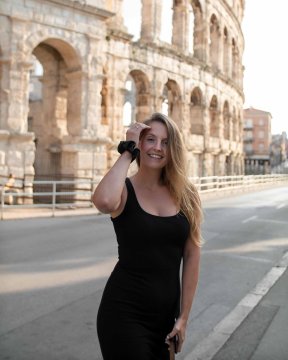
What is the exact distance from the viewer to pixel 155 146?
8.39ft

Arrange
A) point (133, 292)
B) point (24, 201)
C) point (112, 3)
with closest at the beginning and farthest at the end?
point (133, 292)
point (24, 201)
point (112, 3)

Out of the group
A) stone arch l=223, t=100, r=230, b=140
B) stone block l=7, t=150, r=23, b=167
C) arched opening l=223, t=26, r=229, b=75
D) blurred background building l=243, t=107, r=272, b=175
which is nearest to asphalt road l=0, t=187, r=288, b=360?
stone block l=7, t=150, r=23, b=167

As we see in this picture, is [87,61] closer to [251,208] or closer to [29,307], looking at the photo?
[251,208]

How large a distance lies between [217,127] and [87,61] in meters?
16.0

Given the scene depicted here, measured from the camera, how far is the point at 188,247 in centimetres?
260

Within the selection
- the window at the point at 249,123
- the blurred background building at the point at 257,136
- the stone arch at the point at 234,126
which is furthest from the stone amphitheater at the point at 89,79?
the window at the point at 249,123

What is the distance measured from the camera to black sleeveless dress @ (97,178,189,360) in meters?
2.30

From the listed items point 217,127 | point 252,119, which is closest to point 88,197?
point 217,127

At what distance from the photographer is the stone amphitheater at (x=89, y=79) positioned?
613 inches

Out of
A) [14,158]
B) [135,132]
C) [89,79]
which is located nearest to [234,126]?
[89,79]

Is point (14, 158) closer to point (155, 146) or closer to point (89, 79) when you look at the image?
point (89, 79)

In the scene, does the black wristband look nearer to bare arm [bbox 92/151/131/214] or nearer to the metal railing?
bare arm [bbox 92/151/131/214]

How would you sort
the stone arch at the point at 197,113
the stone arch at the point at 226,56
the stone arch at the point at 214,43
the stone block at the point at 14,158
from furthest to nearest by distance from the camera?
the stone arch at the point at 226,56 < the stone arch at the point at 214,43 < the stone arch at the point at 197,113 < the stone block at the point at 14,158

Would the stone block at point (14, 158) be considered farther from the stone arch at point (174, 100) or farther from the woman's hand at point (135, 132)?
the woman's hand at point (135, 132)
